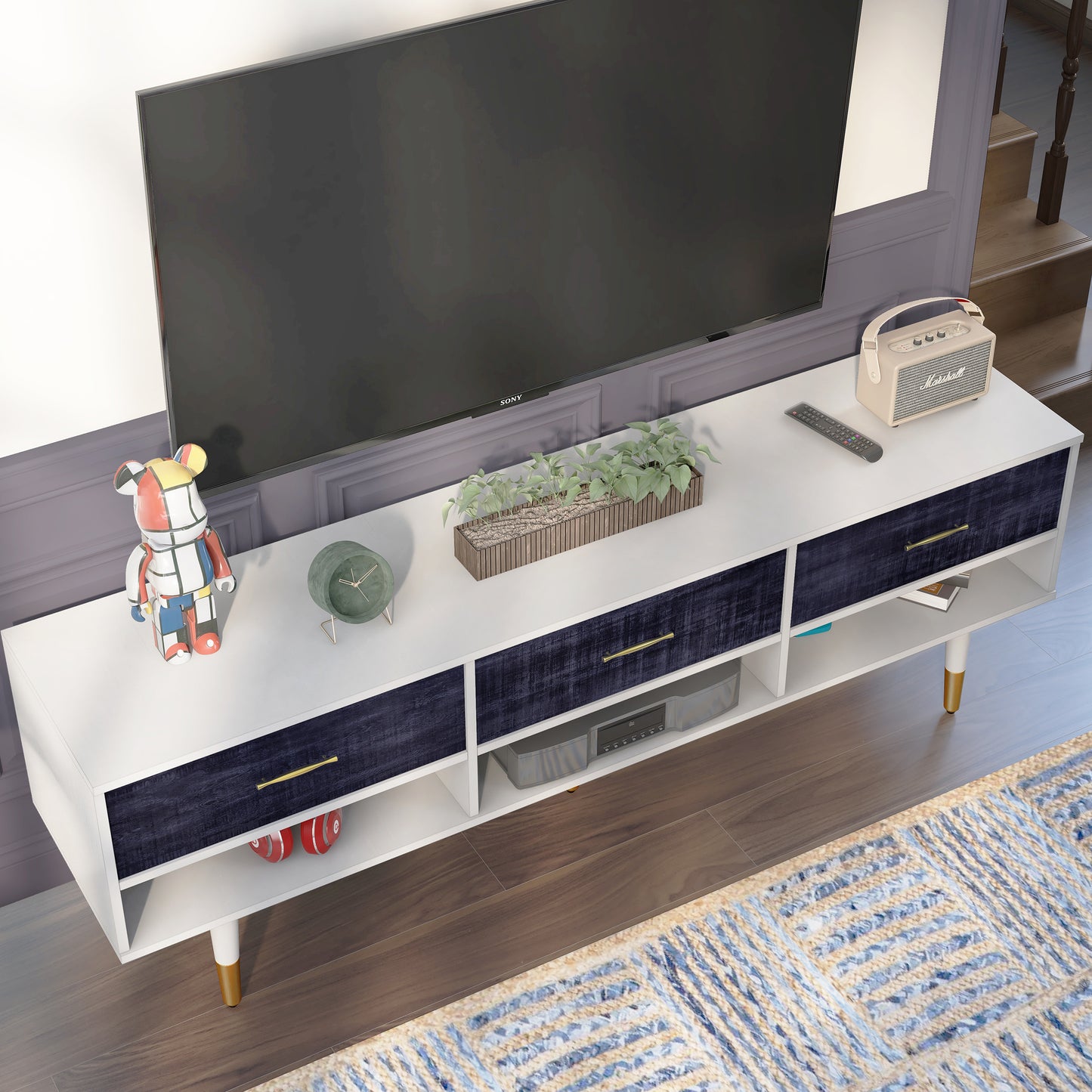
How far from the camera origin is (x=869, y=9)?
2719mm

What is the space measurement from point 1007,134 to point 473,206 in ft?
7.03

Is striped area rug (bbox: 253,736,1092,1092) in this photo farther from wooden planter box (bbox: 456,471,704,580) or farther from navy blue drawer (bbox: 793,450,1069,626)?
wooden planter box (bbox: 456,471,704,580)

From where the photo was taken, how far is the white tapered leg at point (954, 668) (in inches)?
118

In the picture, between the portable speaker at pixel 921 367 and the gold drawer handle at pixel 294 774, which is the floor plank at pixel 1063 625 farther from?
the gold drawer handle at pixel 294 774

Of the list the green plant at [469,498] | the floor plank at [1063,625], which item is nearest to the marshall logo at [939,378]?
the floor plank at [1063,625]

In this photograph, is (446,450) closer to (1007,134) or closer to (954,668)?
(954,668)

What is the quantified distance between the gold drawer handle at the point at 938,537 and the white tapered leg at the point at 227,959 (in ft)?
4.48

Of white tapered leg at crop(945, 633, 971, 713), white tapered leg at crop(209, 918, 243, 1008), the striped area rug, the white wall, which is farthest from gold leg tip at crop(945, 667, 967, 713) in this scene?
the white wall

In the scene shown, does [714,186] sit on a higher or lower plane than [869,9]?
lower

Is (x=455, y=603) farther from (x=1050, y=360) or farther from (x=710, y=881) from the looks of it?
(x=1050, y=360)

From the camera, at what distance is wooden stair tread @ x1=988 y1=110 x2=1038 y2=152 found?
3.86 metres

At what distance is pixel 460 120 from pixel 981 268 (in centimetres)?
195

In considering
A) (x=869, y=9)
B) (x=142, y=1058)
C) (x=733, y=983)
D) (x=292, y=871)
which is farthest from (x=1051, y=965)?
(x=869, y=9)

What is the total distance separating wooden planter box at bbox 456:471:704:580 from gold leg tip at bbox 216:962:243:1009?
2.53 ft
